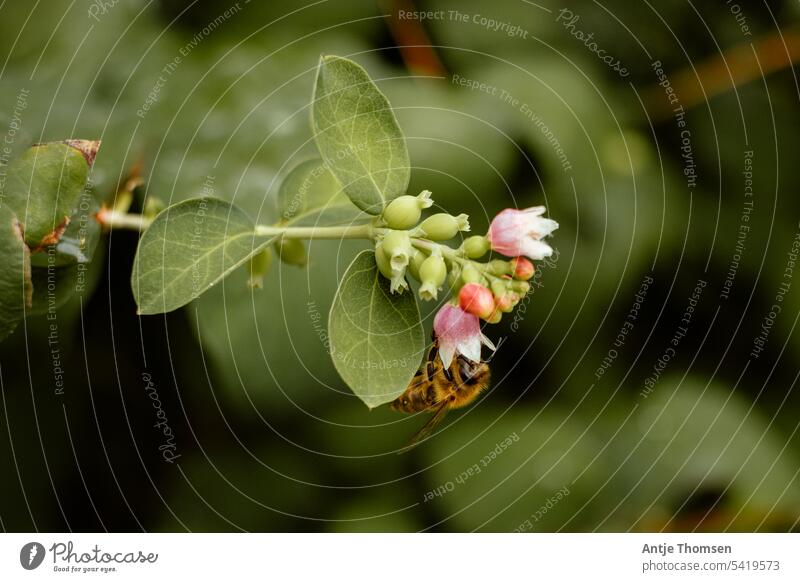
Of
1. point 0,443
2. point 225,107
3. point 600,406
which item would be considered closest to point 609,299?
point 600,406

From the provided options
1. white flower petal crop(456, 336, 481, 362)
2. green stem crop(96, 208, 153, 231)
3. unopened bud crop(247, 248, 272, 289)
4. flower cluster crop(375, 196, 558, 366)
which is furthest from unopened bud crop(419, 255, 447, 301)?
green stem crop(96, 208, 153, 231)

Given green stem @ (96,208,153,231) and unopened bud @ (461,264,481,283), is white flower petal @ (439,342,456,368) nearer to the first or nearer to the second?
unopened bud @ (461,264,481,283)

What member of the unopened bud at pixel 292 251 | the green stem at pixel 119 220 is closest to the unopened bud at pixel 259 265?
the unopened bud at pixel 292 251

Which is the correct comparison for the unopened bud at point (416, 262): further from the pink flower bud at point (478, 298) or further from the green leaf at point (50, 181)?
the green leaf at point (50, 181)

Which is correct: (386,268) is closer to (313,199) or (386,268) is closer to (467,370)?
(313,199)

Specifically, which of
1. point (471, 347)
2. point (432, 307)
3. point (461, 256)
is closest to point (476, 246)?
point (461, 256)
